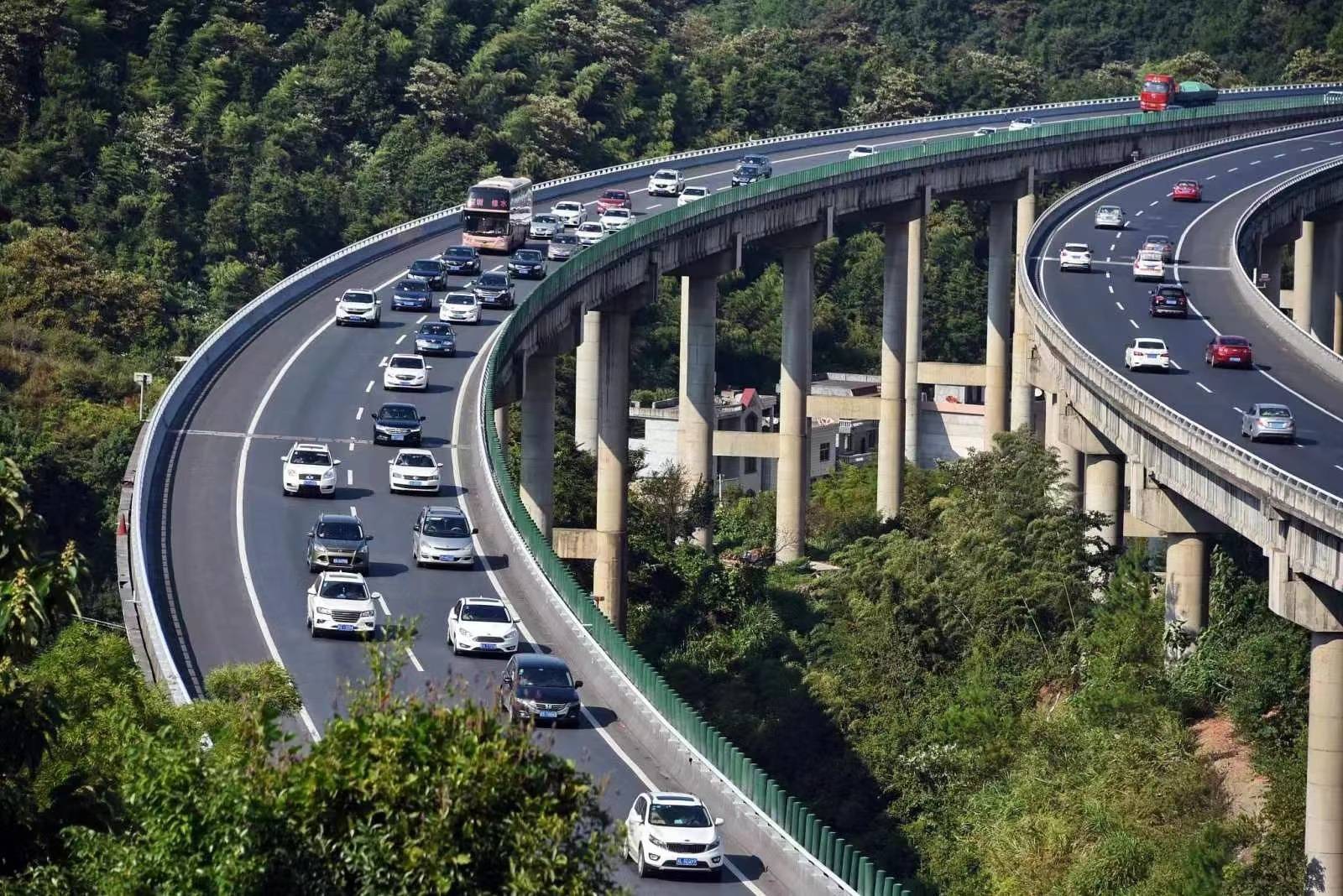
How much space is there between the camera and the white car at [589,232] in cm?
10875

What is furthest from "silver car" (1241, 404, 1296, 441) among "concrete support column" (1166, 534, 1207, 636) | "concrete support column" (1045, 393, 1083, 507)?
"concrete support column" (1045, 393, 1083, 507)

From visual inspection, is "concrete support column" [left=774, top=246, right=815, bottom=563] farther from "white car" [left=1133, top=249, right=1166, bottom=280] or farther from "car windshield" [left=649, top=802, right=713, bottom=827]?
"car windshield" [left=649, top=802, right=713, bottom=827]

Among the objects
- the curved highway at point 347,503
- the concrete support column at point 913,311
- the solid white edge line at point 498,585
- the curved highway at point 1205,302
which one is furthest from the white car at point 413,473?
the concrete support column at point 913,311

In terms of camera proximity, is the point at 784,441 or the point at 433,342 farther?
the point at 784,441

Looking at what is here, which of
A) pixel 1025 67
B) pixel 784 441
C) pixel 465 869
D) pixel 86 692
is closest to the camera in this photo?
pixel 465 869

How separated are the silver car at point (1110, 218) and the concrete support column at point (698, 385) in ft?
71.5

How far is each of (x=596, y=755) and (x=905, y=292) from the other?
78.0 metres

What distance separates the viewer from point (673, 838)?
43875 millimetres

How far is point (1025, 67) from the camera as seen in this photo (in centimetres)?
18488

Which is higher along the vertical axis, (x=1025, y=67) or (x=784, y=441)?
(x=1025, y=67)

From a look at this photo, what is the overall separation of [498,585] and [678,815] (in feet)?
63.4

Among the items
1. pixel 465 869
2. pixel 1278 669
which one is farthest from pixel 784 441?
pixel 465 869

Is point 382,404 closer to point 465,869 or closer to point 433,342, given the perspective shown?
point 433,342

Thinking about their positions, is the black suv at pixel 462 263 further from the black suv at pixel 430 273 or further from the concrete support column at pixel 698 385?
the concrete support column at pixel 698 385
